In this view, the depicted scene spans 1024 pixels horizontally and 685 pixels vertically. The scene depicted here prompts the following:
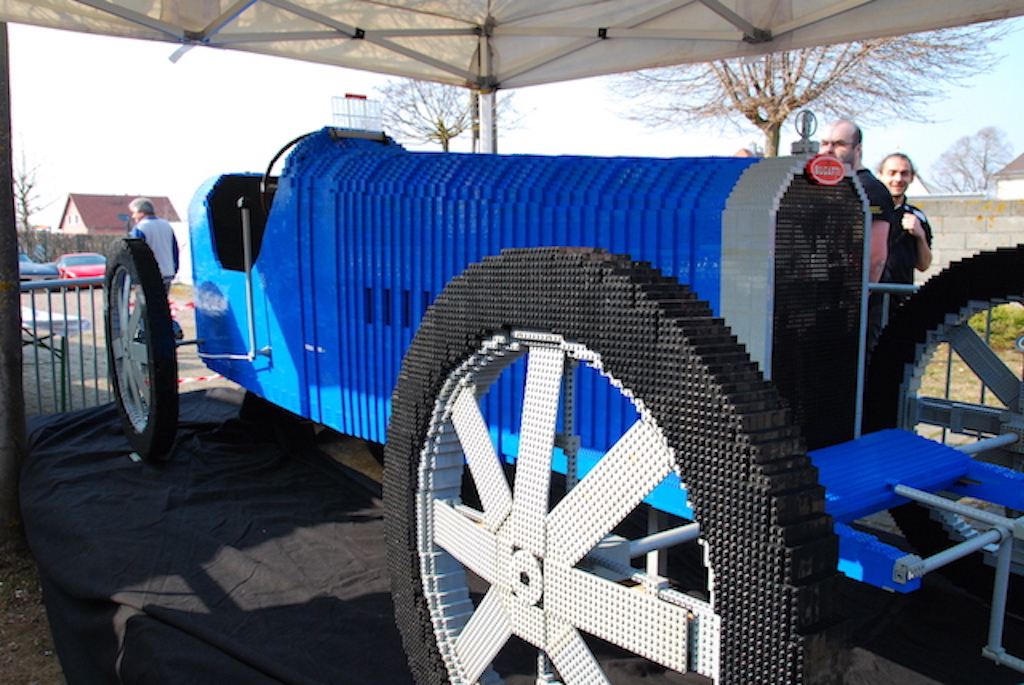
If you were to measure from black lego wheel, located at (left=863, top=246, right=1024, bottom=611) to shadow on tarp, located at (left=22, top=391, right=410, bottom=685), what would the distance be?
179 centimetres

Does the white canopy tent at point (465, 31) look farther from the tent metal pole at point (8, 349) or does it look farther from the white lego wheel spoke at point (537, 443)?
the white lego wheel spoke at point (537, 443)

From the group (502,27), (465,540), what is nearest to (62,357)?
(502,27)

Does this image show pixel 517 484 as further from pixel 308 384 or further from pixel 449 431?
pixel 308 384

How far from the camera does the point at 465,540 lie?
169 cm

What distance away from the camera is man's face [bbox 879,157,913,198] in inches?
167

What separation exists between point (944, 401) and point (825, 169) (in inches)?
46.7

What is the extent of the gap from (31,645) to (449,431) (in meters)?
2.41

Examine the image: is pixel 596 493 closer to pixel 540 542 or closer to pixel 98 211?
pixel 540 542

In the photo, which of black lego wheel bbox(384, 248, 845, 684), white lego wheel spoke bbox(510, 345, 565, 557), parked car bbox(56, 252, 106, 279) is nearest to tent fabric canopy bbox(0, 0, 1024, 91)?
black lego wheel bbox(384, 248, 845, 684)

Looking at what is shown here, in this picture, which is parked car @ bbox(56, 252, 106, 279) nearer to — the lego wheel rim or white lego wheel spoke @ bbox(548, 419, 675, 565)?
the lego wheel rim

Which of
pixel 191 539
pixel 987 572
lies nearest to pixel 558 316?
pixel 987 572

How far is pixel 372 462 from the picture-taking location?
427 cm

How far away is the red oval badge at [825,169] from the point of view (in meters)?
2.26

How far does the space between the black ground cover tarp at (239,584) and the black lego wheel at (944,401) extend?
0.21 metres
